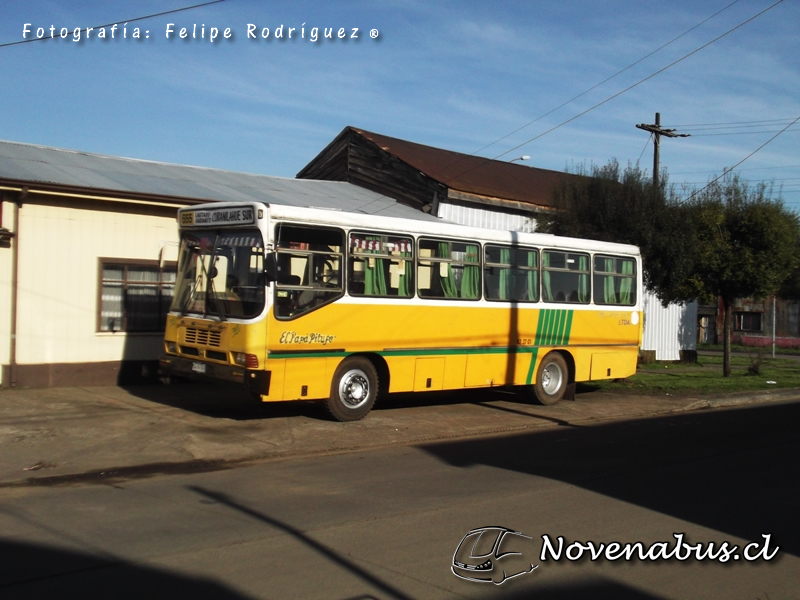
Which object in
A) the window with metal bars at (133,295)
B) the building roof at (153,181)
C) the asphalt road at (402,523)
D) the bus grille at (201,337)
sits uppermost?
the building roof at (153,181)

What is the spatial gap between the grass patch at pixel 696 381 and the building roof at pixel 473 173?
19.3ft

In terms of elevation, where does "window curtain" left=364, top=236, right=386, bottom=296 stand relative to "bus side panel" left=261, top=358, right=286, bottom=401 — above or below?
above

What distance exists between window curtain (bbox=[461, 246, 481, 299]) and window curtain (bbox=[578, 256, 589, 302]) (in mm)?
2887

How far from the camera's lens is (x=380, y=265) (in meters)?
13.1

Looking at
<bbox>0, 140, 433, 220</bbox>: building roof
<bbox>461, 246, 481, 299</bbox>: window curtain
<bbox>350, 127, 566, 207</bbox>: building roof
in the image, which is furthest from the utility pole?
<bbox>461, 246, 481, 299</bbox>: window curtain

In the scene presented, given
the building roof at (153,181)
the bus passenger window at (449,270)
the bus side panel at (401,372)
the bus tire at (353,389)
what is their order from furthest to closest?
the building roof at (153,181) < the bus passenger window at (449,270) < the bus side panel at (401,372) < the bus tire at (353,389)

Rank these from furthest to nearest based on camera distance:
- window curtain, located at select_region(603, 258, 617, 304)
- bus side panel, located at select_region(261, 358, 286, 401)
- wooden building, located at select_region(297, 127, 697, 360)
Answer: wooden building, located at select_region(297, 127, 697, 360) → window curtain, located at select_region(603, 258, 617, 304) → bus side panel, located at select_region(261, 358, 286, 401)

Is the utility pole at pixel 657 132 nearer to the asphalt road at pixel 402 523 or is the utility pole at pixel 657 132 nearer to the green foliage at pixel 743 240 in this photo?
the green foliage at pixel 743 240

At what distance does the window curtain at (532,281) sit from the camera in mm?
15539

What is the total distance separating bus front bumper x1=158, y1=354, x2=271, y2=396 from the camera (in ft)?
37.5

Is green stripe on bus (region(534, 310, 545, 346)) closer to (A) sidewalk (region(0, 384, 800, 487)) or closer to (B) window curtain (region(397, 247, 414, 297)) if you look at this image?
(A) sidewalk (region(0, 384, 800, 487))

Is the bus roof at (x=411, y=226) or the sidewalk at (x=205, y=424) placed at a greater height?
the bus roof at (x=411, y=226)

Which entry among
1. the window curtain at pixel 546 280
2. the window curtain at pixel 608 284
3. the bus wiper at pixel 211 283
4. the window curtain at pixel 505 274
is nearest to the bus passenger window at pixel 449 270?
the window curtain at pixel 505 274

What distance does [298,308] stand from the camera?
39.1 feet
